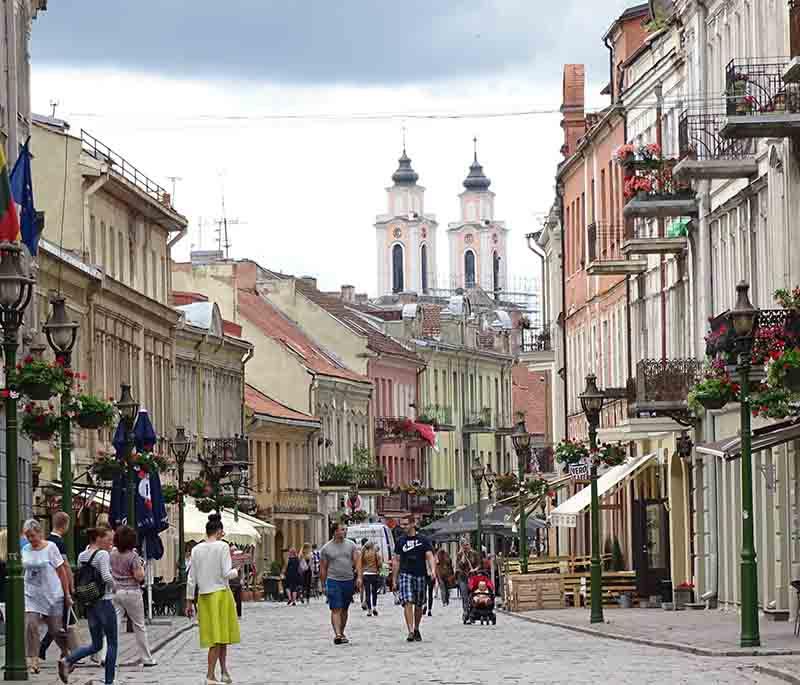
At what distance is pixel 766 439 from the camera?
33.7 metres

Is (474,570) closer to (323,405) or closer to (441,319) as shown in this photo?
(323,405)

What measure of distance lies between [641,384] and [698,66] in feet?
18.2

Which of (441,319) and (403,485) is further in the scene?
(441,319)

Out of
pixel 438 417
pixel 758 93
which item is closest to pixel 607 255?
pixel 758 93

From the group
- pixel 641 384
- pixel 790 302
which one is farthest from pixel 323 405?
pixel 790 302

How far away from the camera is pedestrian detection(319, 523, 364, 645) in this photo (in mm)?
33750

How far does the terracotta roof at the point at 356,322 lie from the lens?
11006 centimetres

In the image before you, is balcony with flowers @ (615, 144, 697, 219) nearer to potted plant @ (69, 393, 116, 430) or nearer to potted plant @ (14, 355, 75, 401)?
potted plant @ (69, 393, 116, 430)

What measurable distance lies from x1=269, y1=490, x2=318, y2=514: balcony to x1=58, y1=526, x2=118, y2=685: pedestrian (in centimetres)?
6288

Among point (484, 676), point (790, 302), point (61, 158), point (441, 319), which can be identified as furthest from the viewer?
point (441, 319)

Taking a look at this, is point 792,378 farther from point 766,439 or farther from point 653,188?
point 653,188

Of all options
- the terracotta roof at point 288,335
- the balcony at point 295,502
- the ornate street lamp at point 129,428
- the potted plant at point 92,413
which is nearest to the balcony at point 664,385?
the ornate street lamp at point 129,428

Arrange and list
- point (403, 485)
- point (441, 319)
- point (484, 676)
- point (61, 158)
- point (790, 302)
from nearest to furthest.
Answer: point (484, 676)
point (790, 302)
point (61, 158)
point (403, 485)
point (441, 319)

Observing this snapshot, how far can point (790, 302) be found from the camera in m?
29.0
